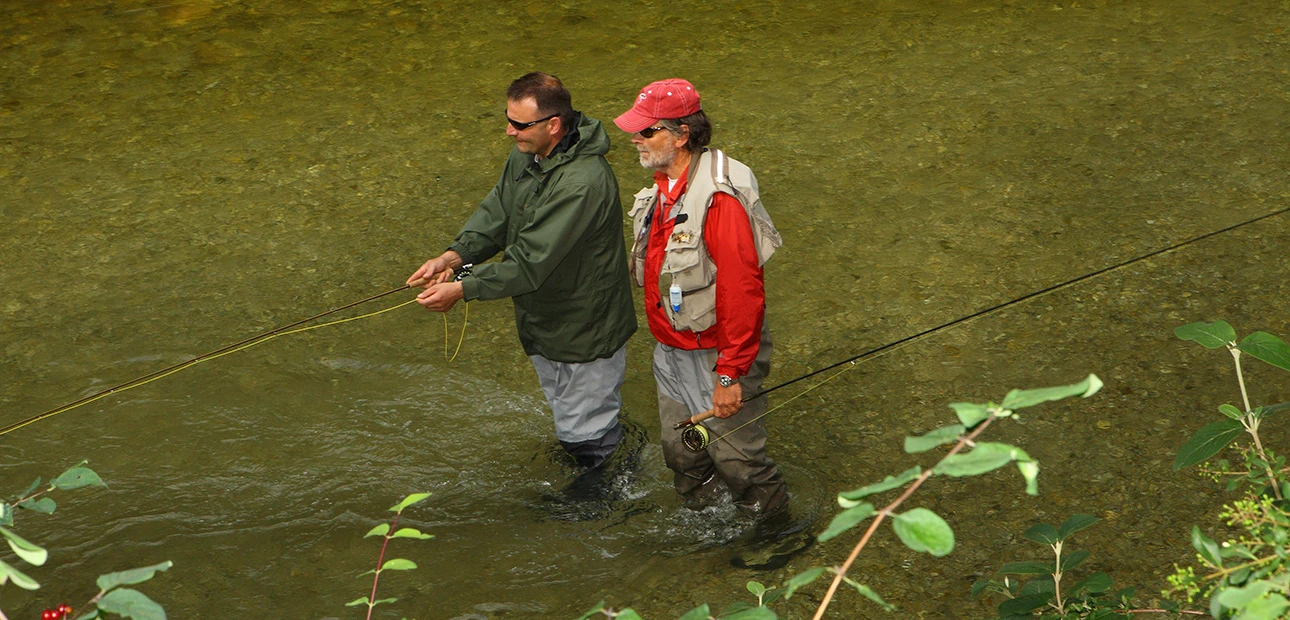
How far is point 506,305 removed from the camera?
5.42 metres

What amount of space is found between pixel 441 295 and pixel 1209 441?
231 centimetres

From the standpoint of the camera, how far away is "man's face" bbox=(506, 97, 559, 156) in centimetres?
378

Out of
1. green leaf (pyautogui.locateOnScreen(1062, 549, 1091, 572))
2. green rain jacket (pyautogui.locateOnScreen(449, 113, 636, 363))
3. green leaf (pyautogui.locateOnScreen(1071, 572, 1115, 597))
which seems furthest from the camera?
green rain jacket (pyautogui.locateOnScreen(449, 113, 636, 363))

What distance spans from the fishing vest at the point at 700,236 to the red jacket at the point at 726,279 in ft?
0.08

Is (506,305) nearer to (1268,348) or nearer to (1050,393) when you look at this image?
(1268,348)

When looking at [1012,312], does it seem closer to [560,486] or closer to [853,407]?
[853,407]

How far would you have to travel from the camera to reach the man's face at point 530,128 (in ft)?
12.4

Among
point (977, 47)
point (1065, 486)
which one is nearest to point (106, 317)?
point (1065, 486)

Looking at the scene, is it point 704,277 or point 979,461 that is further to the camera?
point 704,277

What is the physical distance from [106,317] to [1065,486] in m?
3.97

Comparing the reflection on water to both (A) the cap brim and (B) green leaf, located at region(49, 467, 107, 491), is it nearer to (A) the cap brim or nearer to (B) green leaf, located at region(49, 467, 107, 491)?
(A) the cap brim

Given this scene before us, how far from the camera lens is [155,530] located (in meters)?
4.16

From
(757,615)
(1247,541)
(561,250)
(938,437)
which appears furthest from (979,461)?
(561,250)

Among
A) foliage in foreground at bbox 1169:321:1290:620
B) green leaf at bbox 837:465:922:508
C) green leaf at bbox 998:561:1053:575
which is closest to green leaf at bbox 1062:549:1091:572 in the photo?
green leaf at bbox 998:561:1053:575
